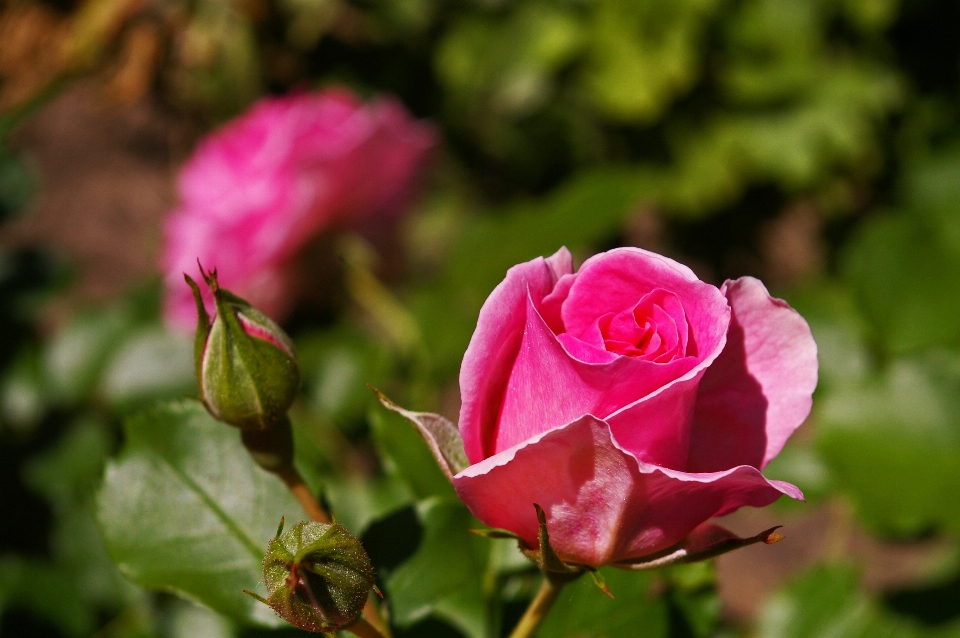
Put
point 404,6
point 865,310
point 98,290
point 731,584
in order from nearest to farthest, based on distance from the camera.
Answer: point 865,310
point 731,584
point 98,290
point 404,6

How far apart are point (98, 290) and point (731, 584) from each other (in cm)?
178

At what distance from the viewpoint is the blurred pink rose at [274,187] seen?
3.50ft

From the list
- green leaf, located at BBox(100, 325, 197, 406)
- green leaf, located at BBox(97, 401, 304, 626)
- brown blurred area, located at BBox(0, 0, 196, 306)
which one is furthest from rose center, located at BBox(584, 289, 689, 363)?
brown blurred area, located at BBox(0, 0, 196, 306)

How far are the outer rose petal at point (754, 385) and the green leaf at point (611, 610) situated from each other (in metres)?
0.13

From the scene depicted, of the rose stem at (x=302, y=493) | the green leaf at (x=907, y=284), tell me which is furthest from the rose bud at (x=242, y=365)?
the green leaf at (x=907, y=284)

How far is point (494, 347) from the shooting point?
40 centimetres

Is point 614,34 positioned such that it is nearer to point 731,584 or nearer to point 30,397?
point 731,584

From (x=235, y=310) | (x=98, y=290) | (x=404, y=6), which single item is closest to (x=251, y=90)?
(x=404, y=6)

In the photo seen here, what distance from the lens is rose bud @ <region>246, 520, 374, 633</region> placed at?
386 millimetres

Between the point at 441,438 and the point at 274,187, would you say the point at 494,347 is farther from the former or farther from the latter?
the point at 274,187

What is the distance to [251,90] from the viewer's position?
2.57 meters

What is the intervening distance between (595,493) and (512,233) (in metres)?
0.66

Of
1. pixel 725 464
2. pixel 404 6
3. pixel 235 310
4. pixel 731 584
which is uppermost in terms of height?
pixel 404 6

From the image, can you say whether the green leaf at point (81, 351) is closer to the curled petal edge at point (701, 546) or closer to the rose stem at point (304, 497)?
the rose stem at point (304, 497)
